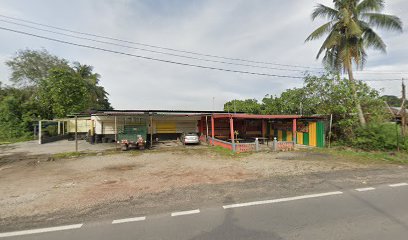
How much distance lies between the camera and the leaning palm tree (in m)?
13.7

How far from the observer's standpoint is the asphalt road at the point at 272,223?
3.29 metres

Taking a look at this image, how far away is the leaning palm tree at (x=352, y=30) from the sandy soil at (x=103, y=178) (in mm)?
9241

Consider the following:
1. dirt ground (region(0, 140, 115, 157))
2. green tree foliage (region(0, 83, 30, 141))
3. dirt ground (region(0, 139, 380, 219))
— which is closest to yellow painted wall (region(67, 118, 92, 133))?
green tree foliage (region(0, 83, 30, 141))

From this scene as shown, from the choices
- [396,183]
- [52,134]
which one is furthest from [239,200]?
[52,134]

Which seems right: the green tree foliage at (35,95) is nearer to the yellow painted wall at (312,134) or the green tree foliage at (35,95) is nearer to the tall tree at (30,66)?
the tall tree at (30,66)

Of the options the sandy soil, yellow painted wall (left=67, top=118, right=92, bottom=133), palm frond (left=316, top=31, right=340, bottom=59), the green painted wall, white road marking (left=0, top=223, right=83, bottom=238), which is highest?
palm frond (left=316, top=31, right=340, bottom=59)

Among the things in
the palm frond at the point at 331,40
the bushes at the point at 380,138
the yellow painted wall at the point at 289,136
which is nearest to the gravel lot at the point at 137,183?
the bushes at the point at 380,138

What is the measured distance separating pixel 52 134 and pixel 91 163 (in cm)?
1787

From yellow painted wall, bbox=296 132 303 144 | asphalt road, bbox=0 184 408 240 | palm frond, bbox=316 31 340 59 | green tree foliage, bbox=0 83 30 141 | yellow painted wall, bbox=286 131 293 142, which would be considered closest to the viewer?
asphalt road, bbox=0 184 408 240

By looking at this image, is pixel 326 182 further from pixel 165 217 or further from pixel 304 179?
pixel 165 217

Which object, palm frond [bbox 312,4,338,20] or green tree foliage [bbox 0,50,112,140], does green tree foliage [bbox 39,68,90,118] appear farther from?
palm frond [bbox 312,4,338,20]

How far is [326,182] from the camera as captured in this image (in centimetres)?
612

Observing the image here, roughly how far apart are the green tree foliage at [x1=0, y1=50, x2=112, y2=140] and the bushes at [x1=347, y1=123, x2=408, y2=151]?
24.8 meters

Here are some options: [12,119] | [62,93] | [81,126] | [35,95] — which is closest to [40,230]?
[81,126]
